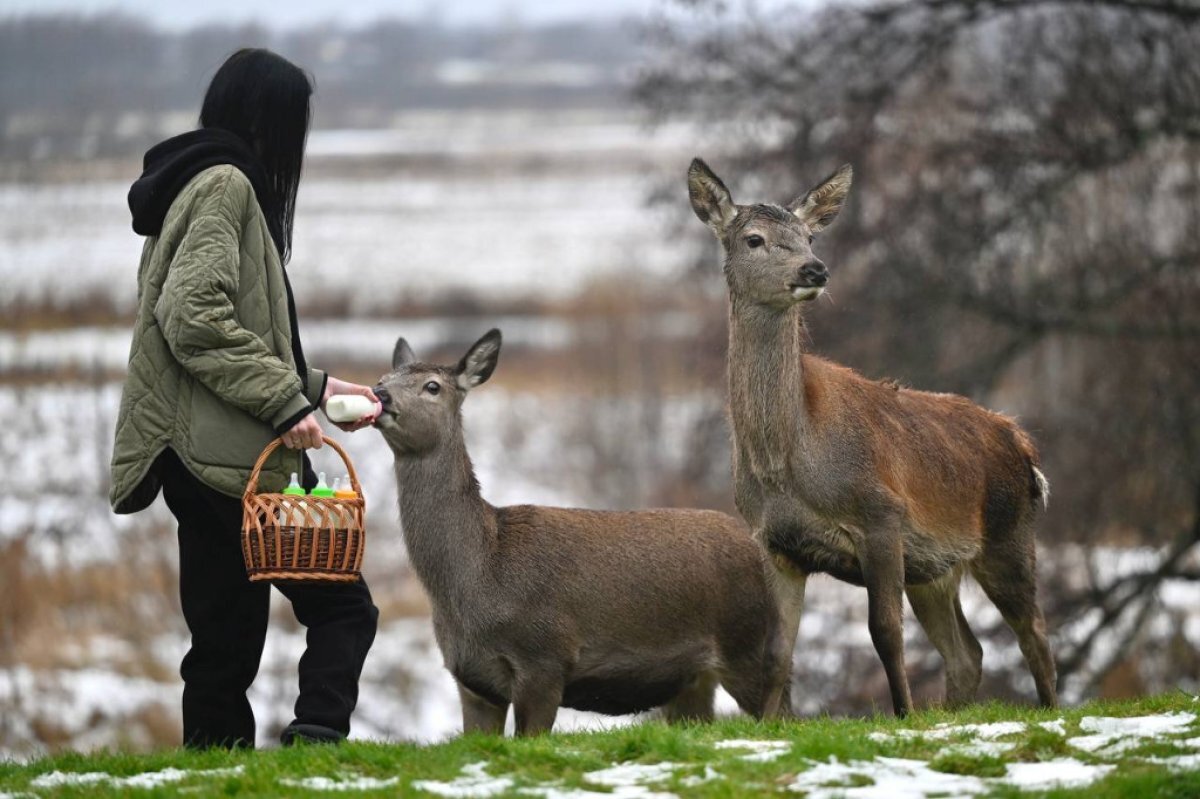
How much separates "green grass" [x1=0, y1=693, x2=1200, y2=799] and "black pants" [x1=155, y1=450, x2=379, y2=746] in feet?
0.87

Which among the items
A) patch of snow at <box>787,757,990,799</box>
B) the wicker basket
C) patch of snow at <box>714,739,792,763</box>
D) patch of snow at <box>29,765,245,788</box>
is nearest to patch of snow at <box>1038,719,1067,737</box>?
patch of snow at <box>787,757,990,799</box>

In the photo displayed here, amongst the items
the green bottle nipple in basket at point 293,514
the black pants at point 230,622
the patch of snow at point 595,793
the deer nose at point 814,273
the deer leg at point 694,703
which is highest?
the deer nose at point 814,273

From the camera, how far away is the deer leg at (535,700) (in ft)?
33.3

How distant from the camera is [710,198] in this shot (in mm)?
10703

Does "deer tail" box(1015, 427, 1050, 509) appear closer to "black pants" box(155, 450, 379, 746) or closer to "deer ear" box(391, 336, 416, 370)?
"deer ear" box(391, 336, 416, 370)

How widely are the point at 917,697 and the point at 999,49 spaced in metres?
8.42

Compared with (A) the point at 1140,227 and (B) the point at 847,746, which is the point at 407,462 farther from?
(A) the point at 1140,227

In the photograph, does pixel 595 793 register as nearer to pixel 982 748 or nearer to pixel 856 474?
pixel 982 748

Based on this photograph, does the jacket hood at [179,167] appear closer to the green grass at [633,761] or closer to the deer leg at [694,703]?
the green grass at [633,761]

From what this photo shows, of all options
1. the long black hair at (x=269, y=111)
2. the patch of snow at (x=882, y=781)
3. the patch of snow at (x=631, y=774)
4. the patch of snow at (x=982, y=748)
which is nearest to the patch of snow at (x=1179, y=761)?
the patch of snow at (x=982, y=748)

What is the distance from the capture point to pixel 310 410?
847 centimetres

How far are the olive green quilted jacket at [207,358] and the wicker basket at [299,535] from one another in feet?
Result: 0.57

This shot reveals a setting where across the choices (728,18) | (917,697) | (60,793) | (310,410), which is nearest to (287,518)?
(310,410)

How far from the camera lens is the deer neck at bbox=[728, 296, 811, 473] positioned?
33.2 feet
